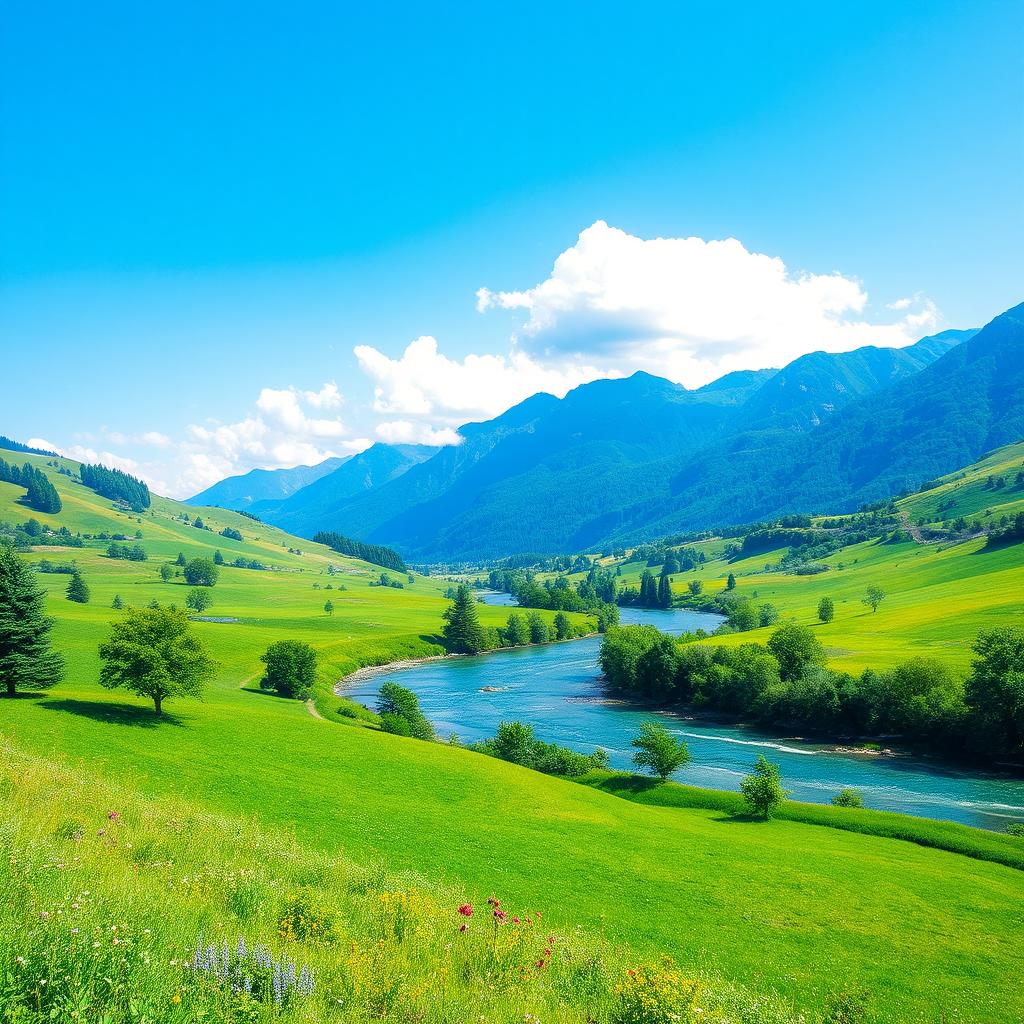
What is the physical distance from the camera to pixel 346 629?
155250 millimetres

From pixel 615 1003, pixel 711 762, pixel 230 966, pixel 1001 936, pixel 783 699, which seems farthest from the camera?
pixel 783 699

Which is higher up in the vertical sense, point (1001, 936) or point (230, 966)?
point (230, 966)

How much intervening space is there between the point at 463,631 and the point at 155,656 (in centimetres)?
11558

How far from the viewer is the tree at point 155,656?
46719 millimetres

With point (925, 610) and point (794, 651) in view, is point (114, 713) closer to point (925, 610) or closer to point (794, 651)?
point (794, 651)

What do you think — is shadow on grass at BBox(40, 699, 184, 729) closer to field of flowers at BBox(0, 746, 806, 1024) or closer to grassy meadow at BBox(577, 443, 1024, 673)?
field of flowers at BBox(0, 746, 806, 1024)

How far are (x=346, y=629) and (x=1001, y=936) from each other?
469 feet

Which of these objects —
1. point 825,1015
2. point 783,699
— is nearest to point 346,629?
point 783,699

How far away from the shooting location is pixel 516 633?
174375 millimetres

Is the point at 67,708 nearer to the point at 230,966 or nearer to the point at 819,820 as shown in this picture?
the point at 230,966

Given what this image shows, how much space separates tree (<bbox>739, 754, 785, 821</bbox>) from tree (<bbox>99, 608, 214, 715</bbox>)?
144 feet

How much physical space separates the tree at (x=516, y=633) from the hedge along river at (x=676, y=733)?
23.1 m

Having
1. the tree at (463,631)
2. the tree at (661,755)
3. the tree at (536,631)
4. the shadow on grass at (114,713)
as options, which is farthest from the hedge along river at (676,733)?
the shadow on grass at (114,713)

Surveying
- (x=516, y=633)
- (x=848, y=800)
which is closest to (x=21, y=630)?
(x=848, y=800)
